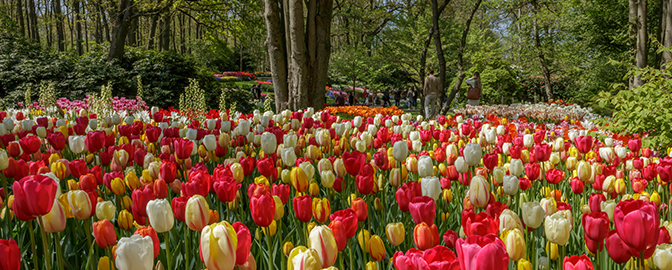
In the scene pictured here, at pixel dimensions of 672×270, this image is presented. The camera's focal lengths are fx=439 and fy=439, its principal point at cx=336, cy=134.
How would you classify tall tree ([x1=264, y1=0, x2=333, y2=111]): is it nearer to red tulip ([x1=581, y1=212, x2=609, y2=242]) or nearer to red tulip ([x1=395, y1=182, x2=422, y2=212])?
red tulip ([x1=395, y1=182, x2=422, y2=212])

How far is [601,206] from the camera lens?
153 centimetres

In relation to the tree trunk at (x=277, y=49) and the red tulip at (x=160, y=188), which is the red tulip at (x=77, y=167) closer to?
the red tulip at (x=160, y=188)

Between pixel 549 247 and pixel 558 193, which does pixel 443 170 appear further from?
pixel 549 247

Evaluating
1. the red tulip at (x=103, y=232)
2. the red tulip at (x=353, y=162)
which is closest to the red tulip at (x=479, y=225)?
the red tulip at (x=353, y=162)

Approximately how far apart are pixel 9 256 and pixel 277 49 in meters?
6.36

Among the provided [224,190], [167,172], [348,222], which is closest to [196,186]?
[224,190]

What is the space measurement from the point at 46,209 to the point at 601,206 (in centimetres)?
171

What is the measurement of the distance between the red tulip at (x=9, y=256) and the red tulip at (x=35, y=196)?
13cm

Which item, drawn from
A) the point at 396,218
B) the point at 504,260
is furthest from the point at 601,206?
the point at 504,260

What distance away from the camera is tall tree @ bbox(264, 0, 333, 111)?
6.80 m

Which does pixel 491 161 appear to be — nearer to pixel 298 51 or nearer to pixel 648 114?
pixel 648 114

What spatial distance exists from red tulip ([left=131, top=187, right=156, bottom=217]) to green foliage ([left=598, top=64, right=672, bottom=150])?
4113 millimetres

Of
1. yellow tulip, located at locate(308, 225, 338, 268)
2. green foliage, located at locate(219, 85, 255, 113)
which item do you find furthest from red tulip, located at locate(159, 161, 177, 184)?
green foliage, located at locate(219, 85, 255, 113)

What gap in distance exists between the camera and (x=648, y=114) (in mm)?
3910
